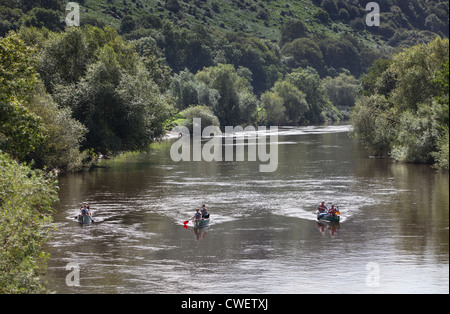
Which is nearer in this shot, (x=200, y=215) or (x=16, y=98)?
(x=16, y=98)

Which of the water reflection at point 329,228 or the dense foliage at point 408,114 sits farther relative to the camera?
the dense foliage at point 408,114

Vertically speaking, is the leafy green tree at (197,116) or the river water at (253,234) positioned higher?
the leafy green tree at (197,116)

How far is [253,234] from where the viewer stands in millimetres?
43719

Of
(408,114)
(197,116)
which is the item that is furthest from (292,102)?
(408,114)

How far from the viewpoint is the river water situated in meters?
32.6

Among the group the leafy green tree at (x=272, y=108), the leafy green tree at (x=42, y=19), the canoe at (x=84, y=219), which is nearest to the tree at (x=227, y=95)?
the leafy green tree at (x=272, y=108)

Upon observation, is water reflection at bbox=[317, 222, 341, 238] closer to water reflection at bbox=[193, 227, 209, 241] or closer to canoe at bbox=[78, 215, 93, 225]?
water reflection at bbox=[193, 227, 209, 241]

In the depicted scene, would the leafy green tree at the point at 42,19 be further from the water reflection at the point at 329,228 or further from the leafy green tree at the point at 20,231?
the leafy green tree at the point at 20,231

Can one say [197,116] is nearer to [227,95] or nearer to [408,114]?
[227,95]

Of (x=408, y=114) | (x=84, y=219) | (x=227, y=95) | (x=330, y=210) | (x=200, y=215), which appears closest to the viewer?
(x=200, y=215)

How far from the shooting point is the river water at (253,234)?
32.6m

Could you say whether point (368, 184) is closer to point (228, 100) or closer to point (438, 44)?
point (438, 44)

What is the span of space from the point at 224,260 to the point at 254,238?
18.7 feet
